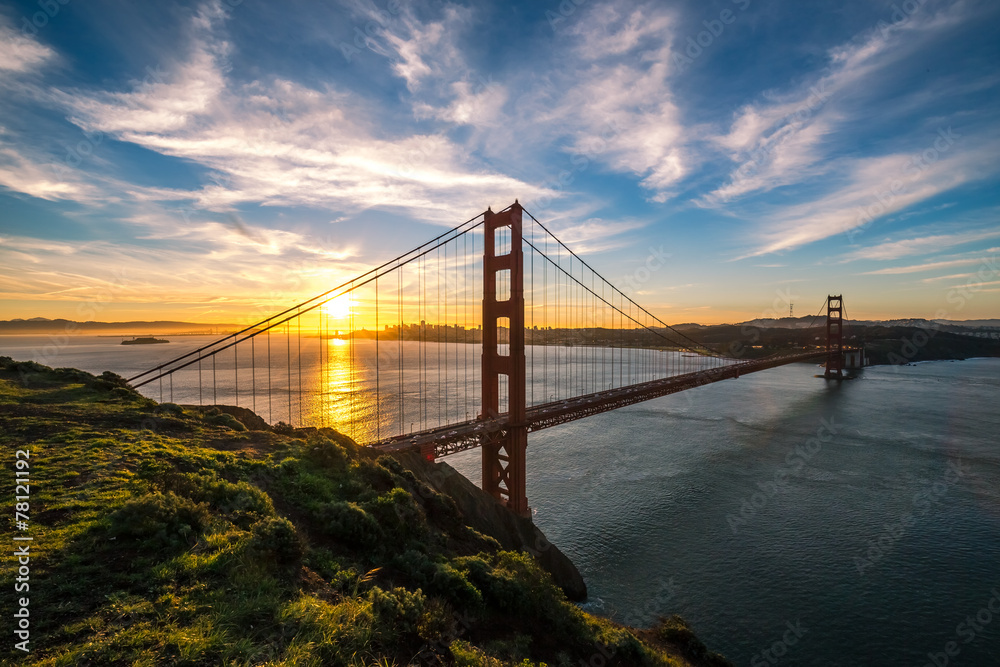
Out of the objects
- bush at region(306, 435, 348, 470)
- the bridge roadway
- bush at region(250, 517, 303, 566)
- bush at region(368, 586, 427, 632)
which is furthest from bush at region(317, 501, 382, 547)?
the bridge roadway

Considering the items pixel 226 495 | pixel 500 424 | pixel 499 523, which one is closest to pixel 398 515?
pixel 226 495

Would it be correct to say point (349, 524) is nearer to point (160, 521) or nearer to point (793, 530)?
point (160, 521)

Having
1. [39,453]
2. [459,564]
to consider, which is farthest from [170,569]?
[39,453]

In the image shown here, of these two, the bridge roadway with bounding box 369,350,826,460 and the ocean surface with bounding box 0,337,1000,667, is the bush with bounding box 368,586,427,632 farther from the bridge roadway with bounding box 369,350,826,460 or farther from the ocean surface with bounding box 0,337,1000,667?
the ocean surface with bounding box 0,337,1000,667

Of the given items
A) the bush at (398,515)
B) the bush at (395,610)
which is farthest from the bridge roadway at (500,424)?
the bush at (395,610)

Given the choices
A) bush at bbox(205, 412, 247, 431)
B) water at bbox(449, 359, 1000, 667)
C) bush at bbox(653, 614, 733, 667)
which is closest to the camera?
bush at bbox(653, 614, 733, 667)
